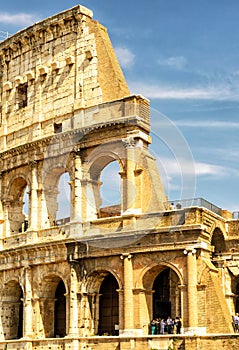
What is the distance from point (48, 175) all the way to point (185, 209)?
739 cm

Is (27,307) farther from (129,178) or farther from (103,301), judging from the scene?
(129,178)

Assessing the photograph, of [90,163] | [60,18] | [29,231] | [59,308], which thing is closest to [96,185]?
[90,163]

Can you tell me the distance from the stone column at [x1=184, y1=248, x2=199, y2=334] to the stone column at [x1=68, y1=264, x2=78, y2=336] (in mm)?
4784

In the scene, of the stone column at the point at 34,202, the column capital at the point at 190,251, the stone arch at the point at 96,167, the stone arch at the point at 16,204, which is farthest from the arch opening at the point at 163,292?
the stone arch at the point at 16,204

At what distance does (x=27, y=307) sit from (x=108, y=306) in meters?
3.45

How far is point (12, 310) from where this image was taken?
104 ft

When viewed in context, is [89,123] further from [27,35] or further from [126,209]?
[27,35]

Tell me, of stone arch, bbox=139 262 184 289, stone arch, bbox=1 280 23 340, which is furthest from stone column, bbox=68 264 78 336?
stone arch, bbox=1 280 23 340

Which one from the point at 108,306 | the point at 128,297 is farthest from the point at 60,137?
the point at 128,297

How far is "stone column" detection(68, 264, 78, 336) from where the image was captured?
27625 mm

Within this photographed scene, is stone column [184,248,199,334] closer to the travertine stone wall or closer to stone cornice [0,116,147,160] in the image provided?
stone cornice [0,116,147,160]

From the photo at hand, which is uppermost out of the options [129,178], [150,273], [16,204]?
[129,178]

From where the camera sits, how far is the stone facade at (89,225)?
26.1 m

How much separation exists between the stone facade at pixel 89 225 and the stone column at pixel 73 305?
53mm
